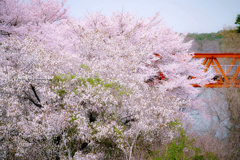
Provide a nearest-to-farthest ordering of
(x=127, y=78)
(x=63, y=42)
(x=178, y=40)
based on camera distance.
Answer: (x=127, y=78) < (x=63, y=42) < (x=178, y=40)

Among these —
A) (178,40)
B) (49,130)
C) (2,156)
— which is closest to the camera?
(49,130)

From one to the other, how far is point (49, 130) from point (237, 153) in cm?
1189

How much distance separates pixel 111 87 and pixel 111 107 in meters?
0.79

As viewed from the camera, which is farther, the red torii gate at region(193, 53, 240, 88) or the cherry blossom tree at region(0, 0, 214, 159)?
the red torii gate at region(193, 53, 240, 88)

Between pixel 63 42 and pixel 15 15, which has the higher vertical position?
pixel 15 15

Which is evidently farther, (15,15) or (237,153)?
(15,15)

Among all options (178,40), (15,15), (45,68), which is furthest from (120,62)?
(15,15)

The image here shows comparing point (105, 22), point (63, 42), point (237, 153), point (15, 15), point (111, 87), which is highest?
point (15, 15)

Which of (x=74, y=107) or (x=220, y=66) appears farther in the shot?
(x=220, y=66)

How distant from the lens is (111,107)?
6594mm

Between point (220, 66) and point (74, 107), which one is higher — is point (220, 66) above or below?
above

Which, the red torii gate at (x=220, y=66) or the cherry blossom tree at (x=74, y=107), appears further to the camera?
the red torii gate at (x=220, y=66)

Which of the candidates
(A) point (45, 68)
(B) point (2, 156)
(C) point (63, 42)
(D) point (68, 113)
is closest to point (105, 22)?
(C) point (63, 42)

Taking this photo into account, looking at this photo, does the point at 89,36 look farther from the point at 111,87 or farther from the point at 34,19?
the point at 34,19
